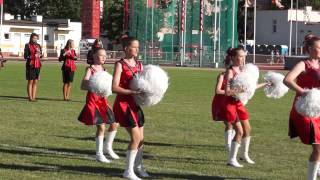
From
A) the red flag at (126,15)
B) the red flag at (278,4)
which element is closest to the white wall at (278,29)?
the red flag at (278,4)

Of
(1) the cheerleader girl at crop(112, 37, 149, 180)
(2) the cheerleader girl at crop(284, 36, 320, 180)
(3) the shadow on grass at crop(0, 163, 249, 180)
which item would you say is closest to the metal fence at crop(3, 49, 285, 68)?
(3) the shadow on grass at crop(0, 163, 249, 180)

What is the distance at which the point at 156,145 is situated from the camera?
1222cm

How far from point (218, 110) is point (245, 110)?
17.8 inches

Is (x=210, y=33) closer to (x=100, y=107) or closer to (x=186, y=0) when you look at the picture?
(x=186, y=0)

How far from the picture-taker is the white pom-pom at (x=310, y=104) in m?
7.78

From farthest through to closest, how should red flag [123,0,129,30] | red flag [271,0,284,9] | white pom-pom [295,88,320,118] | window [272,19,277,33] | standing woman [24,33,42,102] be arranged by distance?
red flag [271,0,284,9] → window [272,19,277,33] → red flag [123,0,129,30] → standing woman [24,33,42,102] → white pom-pom [295,88,320,118]

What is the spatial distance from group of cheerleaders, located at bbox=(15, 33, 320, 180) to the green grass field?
0.35 m

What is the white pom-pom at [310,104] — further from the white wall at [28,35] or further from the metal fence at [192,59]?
the white wall at [28,35]

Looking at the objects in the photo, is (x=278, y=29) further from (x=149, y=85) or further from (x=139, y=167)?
(x=149, y=85)

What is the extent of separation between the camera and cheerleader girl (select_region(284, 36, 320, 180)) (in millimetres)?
7969

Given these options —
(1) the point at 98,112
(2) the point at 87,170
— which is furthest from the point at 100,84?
(2) the point at 87,170

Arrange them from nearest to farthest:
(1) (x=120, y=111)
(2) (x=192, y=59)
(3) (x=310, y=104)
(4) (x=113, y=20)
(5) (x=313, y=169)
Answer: (3) (x=310, y=104) → (5) (x=313, y=169) → (1) (x=120, y=111) → (2) (x=192, y=59) → (4) (x=113, y=20)

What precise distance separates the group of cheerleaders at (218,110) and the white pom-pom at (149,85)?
3.9 inches

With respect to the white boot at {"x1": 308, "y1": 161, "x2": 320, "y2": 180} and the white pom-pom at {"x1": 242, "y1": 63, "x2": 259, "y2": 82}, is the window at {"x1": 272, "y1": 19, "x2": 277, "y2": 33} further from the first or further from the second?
the white boot at {"x1": 308, "y1": 161, "x2": 320, "y2": 180}
